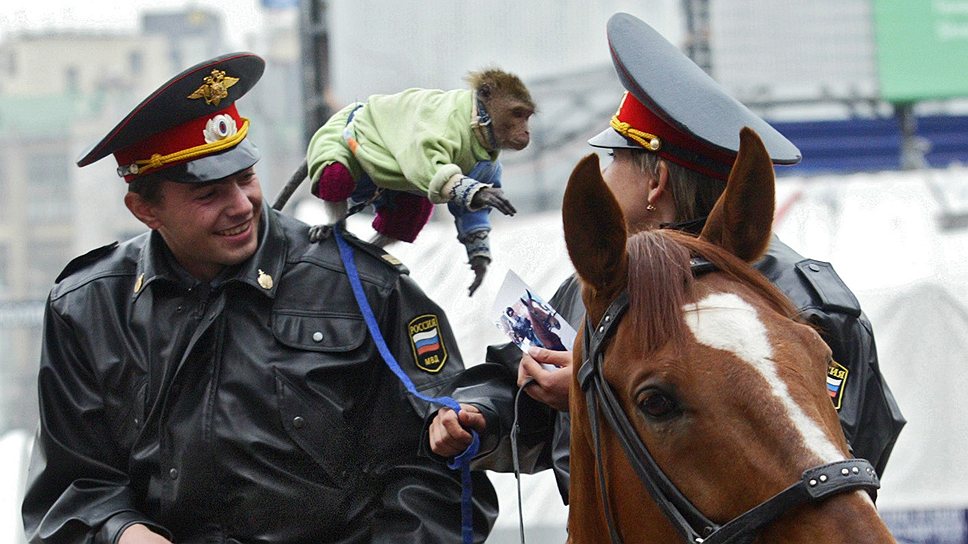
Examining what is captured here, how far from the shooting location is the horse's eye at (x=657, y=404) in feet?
6.68

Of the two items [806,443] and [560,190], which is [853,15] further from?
[806,443]

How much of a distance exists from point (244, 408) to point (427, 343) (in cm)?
47

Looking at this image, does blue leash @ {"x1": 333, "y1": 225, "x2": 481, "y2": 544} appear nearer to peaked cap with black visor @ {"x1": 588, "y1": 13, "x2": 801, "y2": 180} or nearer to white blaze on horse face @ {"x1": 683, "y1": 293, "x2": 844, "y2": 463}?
peaked cap with black visor @ {"x1": 588, "y1": 13, "x2": 801, "y2": 180}

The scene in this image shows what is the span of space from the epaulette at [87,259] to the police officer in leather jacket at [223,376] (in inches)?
1.5

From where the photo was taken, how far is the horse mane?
210 cm

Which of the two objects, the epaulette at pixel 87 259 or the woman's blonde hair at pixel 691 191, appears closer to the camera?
the woman's blonde hair at pixel 691 191

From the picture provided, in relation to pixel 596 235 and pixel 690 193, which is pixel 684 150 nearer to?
pixel 690 193

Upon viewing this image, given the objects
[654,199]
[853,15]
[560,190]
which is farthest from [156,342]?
[853,15]

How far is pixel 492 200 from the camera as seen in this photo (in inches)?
111

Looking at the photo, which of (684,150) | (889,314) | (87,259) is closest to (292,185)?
(87,259)

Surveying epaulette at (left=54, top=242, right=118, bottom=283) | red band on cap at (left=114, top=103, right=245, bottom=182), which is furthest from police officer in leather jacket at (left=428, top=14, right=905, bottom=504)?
epaulette at (left=54, top=242, right=118, bottom=283)

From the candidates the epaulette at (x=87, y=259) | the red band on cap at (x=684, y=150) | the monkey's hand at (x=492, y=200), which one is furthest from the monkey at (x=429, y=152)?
the epaulette at (x=87, y=259)

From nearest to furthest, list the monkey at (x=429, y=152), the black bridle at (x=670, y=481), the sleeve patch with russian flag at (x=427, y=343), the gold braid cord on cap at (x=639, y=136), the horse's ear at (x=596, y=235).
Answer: the black bridle at (x=670, y=481)
the horse's ear at (x=596, y=235)
the gold braid cord on cap at (x=639, y=136)
the monkey at (x=429, y=152)
the sleeve patch with russian flag at (x=427, y=343)

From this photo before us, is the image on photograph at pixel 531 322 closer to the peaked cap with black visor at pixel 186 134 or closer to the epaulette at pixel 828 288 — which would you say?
the epaulette at pixel 828 288
